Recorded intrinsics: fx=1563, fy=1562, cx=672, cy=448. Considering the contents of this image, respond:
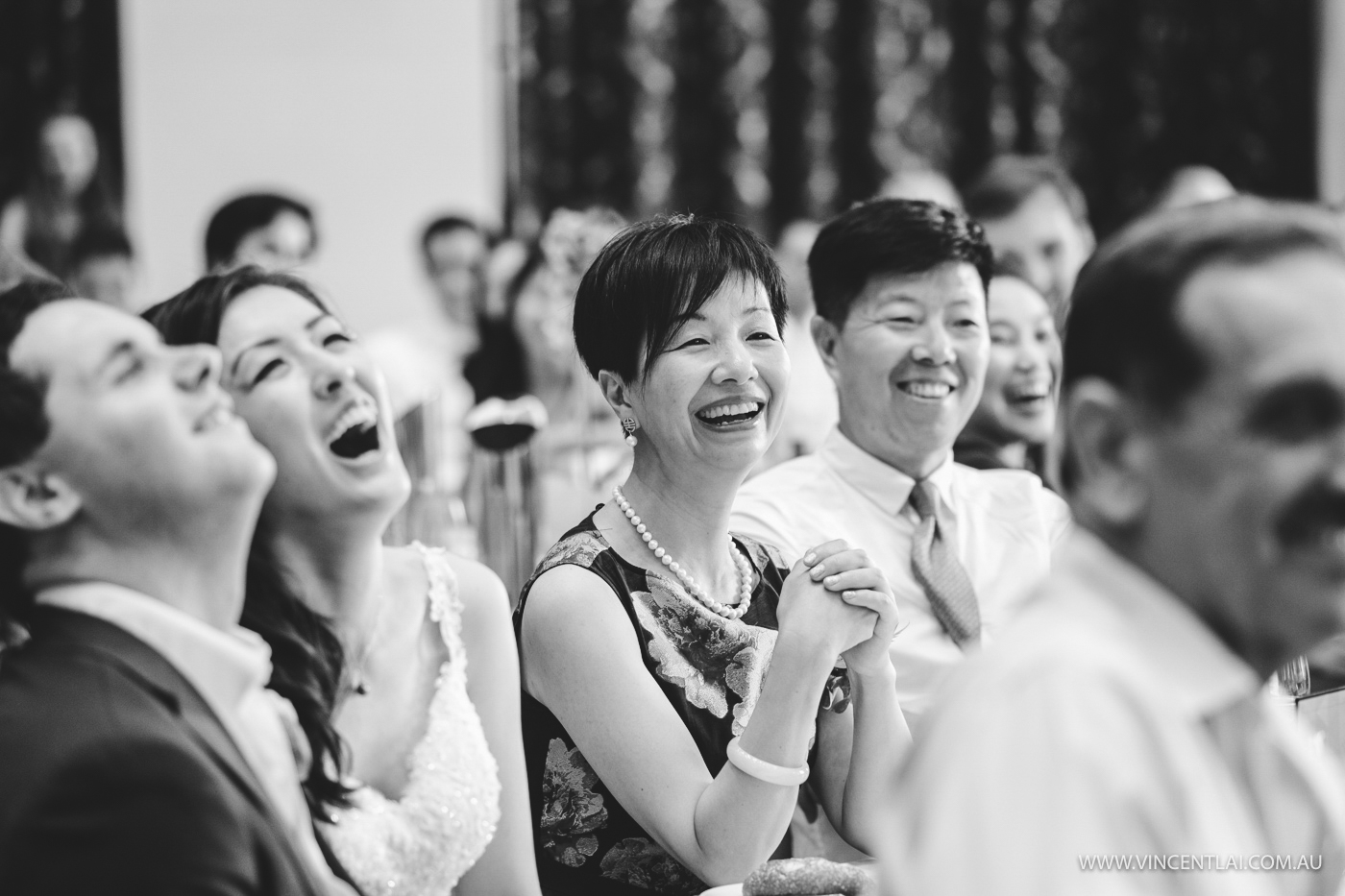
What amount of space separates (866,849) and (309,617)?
77 centimetres

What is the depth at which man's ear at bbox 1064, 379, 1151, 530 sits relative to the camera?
1.01 meters

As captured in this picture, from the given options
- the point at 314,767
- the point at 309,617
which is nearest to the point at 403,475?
the point at 309,617

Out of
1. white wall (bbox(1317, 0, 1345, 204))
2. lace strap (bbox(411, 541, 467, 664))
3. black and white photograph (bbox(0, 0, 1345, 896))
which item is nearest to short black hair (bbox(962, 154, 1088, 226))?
black and white photograph (bbox(0, 0, 1345, 896))

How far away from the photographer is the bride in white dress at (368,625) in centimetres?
165

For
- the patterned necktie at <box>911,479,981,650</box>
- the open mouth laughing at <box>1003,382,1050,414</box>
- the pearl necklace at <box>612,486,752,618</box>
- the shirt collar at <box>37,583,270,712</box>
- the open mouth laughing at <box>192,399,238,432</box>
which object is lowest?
the patterned necktie at <box>911,479,981,650</box>

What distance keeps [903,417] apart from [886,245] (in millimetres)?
259

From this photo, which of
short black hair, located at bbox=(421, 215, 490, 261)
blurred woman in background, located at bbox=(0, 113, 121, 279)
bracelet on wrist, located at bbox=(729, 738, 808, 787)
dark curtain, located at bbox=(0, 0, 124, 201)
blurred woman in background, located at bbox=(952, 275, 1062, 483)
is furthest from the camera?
dark curtain, located at bbox=(0, 0, 124, 201)

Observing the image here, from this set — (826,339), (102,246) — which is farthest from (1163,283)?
(102,246)

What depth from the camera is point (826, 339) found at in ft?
7.96

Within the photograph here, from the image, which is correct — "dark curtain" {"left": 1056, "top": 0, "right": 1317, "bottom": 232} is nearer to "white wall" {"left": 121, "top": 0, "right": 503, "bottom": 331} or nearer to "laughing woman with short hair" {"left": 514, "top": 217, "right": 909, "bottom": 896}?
"white wall" {"left": 121, "top": 0, "right": 503, "bottom": 331}

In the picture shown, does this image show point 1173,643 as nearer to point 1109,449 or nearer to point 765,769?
point 1109,449

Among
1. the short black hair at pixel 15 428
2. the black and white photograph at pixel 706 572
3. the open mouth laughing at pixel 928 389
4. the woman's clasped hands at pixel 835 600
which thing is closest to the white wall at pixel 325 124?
the black and white photograph at pixel 706 572

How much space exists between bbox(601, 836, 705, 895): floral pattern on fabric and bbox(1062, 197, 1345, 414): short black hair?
102cm

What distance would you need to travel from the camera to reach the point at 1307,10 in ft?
21.3
